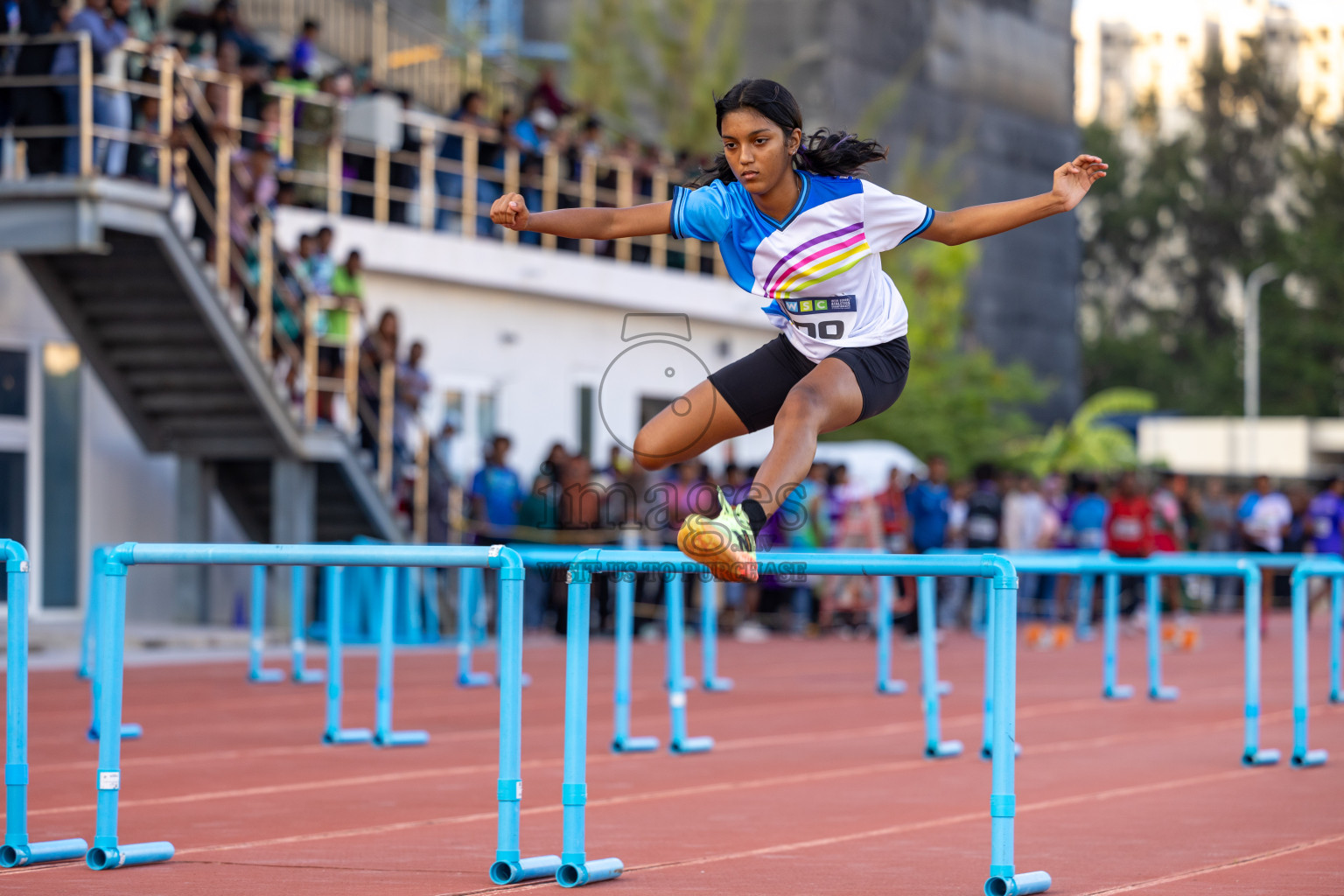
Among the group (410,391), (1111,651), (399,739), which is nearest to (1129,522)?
(1111,651)

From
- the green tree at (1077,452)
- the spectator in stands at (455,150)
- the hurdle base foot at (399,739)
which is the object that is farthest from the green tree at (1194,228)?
the hurdle base foot at (399,739)

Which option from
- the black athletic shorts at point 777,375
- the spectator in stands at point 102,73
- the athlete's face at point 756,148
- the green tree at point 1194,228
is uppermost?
the green tree at point 1194,228

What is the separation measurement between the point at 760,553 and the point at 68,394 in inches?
586

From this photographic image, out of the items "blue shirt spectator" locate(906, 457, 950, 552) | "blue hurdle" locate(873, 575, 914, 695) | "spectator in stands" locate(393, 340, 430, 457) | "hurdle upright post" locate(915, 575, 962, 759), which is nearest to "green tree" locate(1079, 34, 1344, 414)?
"blue shirt spectator" locate(906, 457, 950, 552)

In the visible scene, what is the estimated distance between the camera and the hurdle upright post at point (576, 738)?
6.40m

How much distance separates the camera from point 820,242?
6074 mm

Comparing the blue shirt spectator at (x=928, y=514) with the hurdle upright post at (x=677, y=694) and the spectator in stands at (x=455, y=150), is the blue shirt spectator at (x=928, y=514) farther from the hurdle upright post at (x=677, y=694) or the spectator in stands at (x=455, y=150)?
the hurdle upright post at (x=677, y=694)

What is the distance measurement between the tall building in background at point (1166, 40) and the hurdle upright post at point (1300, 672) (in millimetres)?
64738

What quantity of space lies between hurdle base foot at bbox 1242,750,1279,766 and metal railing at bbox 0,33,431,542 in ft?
34.3

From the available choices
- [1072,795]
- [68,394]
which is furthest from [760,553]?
[68,394]

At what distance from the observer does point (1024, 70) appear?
47781mm

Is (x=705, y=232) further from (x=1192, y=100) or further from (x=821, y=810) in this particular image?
(x=1192, y=100)

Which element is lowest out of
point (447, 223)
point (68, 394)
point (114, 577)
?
point (114, 577)

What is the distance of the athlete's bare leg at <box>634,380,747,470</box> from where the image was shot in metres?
6.29
